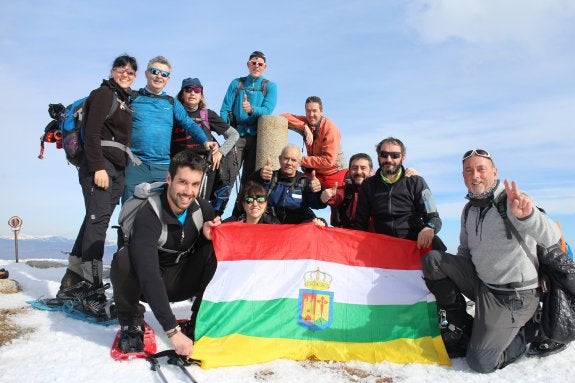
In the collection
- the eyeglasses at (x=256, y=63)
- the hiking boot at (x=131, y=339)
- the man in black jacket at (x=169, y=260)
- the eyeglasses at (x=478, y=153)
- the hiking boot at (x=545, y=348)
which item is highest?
the eyeglasses at (x=256, y=63)

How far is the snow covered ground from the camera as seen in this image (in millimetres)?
4094

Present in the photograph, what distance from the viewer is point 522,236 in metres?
4.62

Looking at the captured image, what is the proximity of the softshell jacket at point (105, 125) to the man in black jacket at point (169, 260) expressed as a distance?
1.44m

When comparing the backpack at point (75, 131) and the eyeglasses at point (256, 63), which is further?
the eyeglasses at point (256, 63)

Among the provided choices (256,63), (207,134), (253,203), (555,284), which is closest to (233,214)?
(253,203)

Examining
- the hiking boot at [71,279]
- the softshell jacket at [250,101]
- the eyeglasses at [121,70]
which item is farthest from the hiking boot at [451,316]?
the eyeglasses at [121,70]

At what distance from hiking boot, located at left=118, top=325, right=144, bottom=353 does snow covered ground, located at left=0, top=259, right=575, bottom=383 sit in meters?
0.18

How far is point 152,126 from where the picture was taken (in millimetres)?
6438

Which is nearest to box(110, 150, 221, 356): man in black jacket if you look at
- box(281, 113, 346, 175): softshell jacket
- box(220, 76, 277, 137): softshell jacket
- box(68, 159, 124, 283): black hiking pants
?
box(68, 159, 124, 283): black hiking pants

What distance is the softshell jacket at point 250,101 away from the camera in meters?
8.45

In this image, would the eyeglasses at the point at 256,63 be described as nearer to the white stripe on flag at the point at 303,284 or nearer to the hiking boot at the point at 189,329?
the white stripe on flag at the point at 303,284

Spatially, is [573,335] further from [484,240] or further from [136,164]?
[136,164]

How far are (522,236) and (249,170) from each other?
5.24 m

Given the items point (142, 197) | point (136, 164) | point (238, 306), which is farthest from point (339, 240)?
point (136, 164)
